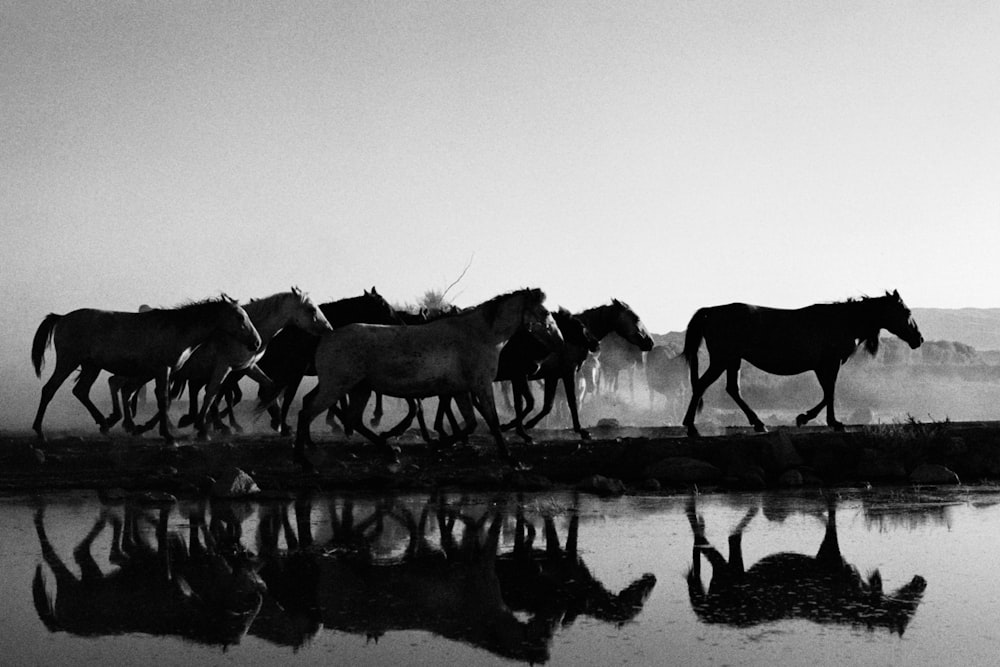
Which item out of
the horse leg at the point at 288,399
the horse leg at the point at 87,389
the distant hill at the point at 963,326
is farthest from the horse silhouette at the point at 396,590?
the distant hill at the point at 963,326

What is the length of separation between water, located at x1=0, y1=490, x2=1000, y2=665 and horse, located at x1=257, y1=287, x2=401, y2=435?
634 centimetres

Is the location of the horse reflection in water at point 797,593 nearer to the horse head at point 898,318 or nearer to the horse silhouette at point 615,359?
the horse head at point 898,318

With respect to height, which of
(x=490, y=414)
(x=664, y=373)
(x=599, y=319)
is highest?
(x=664, y=373)

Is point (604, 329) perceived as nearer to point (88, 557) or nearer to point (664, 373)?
point (88, 557)

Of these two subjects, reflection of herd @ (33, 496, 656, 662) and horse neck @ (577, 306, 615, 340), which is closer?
reflection of herd @ (33, 496, 656, 662)

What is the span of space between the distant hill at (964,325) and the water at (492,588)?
110 metres

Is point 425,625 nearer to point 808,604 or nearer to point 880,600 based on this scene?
point 808,604

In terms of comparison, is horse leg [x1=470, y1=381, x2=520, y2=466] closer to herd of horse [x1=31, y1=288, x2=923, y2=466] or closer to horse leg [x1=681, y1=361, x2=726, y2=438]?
herd of horse [x1=31, y1=288, x2=923, y2=466]

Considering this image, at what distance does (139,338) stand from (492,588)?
11.2 meters

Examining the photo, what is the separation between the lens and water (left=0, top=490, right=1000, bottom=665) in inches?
238

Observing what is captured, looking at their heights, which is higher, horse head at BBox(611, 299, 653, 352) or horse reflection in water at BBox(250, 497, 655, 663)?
horse head at BBox(611, 299, 653, 352)

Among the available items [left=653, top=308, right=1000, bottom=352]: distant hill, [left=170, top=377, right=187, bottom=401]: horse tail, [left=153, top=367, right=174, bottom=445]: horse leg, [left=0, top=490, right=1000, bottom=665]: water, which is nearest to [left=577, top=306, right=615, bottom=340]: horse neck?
[left=153, top=367, right=174, bottom=445]: horse leg

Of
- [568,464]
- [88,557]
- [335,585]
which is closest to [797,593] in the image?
[335,585]

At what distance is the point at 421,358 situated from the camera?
1423 centimetres
